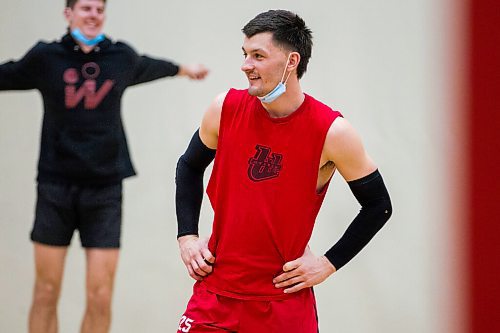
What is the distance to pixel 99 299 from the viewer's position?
3678 mm

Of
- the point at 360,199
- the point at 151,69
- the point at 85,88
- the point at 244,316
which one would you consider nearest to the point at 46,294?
the point at 85,88

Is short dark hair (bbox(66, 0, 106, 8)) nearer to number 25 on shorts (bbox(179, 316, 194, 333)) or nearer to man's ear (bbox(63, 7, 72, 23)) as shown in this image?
man's ear (bbox(63, 7, 72, 23))

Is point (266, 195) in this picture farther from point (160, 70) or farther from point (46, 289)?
point (46, 289)

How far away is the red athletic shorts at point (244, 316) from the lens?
2.43 m

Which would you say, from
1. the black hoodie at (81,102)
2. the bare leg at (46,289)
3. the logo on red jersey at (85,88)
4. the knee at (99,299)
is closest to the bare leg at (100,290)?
the knee at (99,299)

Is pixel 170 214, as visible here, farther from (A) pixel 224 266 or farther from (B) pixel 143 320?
(A) pixel 224 266

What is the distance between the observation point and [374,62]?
354 cm

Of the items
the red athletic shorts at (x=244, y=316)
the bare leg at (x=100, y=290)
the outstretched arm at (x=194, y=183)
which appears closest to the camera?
A: the red athletic shorts at (x=244, y=316)

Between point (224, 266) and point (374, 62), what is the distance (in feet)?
4.50

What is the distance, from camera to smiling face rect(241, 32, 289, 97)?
8.05ft

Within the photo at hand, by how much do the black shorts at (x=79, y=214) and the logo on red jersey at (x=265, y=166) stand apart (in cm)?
107

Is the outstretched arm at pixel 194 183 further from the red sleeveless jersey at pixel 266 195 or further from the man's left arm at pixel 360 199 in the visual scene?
the man's left arm at pixel 360 199

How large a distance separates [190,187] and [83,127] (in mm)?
804

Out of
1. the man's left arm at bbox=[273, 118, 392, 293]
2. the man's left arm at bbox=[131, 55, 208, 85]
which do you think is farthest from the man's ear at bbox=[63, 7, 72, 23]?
the man's left arm at bbox=[273, 118, 392, 293]
